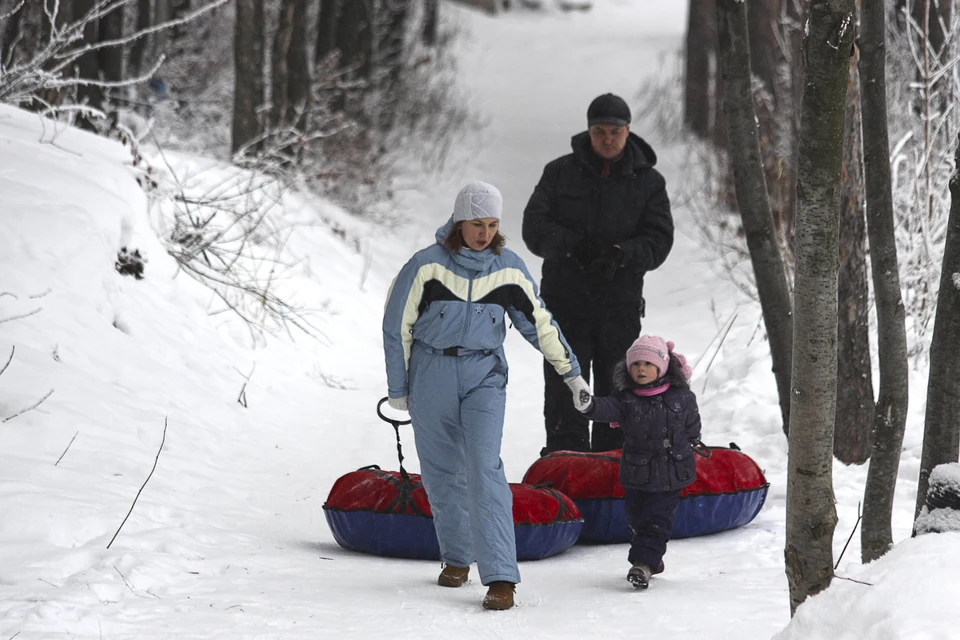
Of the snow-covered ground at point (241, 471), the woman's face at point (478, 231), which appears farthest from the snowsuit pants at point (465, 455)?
the woman's face at point (478, 231)

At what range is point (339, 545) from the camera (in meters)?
5.14

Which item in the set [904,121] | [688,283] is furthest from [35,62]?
[688,283]

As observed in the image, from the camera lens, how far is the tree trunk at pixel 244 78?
13.9m

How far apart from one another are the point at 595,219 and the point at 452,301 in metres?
1.71

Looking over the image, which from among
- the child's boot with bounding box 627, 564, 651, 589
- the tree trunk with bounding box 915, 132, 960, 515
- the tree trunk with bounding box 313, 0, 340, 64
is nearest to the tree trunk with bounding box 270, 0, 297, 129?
the tree trunk with bounding box 313, 0, 340, 64

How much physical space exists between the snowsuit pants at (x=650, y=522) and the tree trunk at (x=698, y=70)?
1728 cm

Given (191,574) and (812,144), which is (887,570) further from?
(191,574)

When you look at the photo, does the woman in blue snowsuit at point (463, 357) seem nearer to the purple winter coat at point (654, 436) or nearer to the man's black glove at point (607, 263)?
the purple winter coat at point (654, 436)

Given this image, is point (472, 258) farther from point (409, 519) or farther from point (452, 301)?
point (409, 519)

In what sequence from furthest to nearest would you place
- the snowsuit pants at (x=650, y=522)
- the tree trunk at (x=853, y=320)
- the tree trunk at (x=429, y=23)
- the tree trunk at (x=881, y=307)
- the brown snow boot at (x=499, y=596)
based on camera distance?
the tree trunk at (x=429, y=23) → the tree trunk at (x=853, y=320) → the snowsuit pants at (x=650, y=522) → the brown snow boot at (x=499, y=596) → the tree trunk at (x=881, y=307)

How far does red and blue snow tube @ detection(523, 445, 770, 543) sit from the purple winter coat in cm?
59

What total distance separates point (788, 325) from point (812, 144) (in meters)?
3.17

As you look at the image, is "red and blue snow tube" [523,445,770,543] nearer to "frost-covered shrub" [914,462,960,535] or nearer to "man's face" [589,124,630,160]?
"man's face" [589,124,630,160]

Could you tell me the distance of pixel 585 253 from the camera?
5.64m
